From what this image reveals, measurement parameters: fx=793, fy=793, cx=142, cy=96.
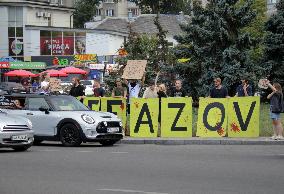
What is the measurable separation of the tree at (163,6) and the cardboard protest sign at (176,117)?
80621mm

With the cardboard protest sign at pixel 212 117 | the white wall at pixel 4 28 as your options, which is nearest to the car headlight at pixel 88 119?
the cardboard protest sign at pixel 212 117

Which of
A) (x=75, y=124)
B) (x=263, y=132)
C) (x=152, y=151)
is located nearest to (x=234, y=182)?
(x=152, y=151)

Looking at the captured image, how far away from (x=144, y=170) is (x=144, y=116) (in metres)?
9.82

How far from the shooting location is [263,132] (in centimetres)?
→ 2516

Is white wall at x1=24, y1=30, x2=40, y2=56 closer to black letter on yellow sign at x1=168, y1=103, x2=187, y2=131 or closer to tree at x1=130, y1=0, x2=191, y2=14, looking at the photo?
tree at x1=130, y1=0, x2=191, y2=14

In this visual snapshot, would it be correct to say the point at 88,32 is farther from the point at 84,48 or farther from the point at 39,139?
the point at 39,139

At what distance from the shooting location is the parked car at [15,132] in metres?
19.9

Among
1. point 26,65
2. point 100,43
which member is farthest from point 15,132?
point 100,43

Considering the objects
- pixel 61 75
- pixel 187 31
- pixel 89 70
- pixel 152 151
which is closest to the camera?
pixel 152 151

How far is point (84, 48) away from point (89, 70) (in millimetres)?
10400

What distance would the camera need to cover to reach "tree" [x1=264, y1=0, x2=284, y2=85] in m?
43.4

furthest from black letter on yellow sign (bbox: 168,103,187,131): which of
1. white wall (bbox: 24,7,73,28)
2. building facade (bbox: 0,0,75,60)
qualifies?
white wall (bbox: 24,7,73,28)

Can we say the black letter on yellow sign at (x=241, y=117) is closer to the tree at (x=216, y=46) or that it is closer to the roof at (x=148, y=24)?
the tree at (x=216, y=46)

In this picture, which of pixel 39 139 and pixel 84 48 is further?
pixel 84 48
